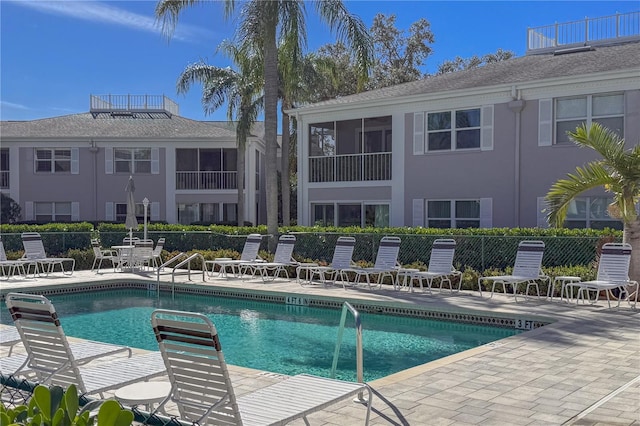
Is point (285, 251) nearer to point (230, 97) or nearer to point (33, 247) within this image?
point (33, 247)

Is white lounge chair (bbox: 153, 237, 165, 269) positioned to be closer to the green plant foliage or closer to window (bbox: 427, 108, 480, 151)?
window (bbox: 427, 108, 480, 151)

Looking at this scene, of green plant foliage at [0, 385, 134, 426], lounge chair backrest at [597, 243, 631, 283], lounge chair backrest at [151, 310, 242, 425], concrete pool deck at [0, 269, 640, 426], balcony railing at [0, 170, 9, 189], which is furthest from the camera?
balcony railing at [0, 170, 9, 189]

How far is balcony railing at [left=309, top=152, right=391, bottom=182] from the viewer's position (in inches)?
870

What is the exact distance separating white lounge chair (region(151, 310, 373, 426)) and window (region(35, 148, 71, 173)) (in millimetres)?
29812

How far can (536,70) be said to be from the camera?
2012cm

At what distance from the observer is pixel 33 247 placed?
59.8ft

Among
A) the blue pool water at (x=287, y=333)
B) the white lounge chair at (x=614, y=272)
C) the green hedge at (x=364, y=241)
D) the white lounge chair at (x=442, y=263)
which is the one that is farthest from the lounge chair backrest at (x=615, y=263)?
the white lounge chair at (x=442, y=263)

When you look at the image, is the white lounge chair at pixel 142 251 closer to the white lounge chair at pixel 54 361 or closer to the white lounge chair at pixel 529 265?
the white lounge chair at pixel 529 265

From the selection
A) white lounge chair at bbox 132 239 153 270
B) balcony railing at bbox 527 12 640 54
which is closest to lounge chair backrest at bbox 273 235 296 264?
white lounge chair at bbox 132 239 153 270

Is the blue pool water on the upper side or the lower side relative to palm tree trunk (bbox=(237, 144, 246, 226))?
lower

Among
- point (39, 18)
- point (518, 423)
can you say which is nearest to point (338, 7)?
point (39, 18)

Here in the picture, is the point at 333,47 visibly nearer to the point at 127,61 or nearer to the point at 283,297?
the point at 127,61

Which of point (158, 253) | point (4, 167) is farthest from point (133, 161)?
point (158, 253)

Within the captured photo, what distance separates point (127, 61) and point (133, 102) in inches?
426
